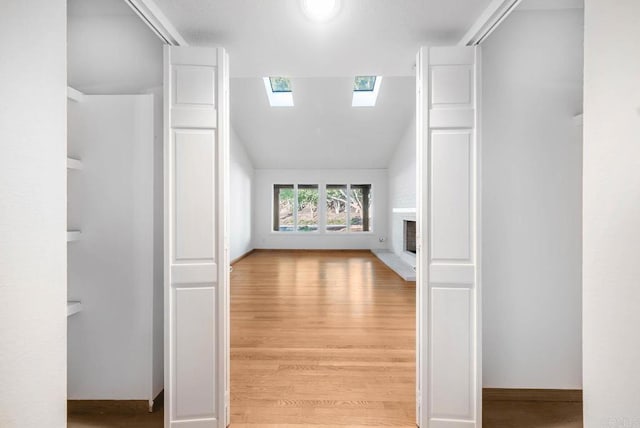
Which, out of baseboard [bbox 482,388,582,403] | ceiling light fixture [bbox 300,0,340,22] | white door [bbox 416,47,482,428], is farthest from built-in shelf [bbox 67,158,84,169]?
baseboard [bbox 482,388,582,403]

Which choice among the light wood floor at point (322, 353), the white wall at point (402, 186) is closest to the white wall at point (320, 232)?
the white wall at point (402, 186)

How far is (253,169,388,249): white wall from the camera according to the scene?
9.79 meters

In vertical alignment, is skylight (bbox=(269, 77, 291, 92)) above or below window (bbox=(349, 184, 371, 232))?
above

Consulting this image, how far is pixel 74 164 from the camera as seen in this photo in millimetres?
1991

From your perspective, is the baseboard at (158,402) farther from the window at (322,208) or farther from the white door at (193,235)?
the window at (322,208)

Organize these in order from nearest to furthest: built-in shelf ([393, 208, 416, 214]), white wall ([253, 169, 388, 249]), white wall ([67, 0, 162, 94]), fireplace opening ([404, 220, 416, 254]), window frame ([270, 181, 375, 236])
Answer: white wall ([67, 0, 162, 94]) < built-in shelf ([393, 208, 416, 214]) < fireplace opening ([404, 220, 416, 254]) < white wall ([253, 169, 388, 249]) < window frame ([270, 181, 375, 236])

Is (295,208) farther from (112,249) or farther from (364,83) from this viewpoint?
(112,249)

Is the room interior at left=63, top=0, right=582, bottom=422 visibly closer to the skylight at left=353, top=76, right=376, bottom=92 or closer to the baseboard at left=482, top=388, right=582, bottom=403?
the baseboard at left=482, top=388, right=582, bottom=403

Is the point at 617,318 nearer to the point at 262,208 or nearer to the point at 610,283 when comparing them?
the point at 610,283

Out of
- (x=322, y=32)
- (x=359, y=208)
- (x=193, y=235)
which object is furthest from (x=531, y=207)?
(x=359, y=208)

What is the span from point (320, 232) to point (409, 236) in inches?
125

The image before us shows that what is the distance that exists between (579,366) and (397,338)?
142 centimetres

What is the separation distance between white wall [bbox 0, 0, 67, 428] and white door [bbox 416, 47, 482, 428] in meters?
1.71

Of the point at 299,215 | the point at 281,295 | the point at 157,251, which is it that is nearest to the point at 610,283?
the point at 157,251
